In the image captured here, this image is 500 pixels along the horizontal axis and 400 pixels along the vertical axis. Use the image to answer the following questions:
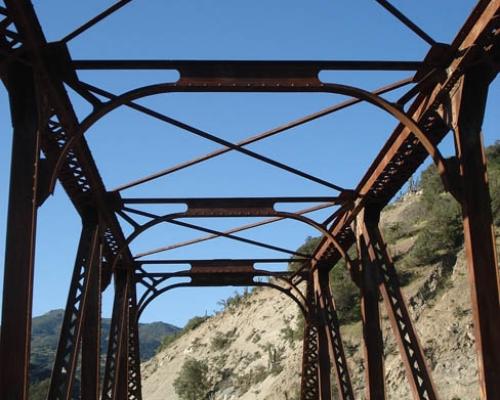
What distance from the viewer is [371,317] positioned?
1509 centimetres

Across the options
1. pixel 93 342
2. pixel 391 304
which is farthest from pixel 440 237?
pixel 93 342

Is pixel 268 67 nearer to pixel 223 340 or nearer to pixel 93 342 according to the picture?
pixel 93 342

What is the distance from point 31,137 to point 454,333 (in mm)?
27175

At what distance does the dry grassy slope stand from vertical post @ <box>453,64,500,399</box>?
67.9 ft

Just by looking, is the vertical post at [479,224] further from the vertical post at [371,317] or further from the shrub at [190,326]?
the shrub at [190,326]

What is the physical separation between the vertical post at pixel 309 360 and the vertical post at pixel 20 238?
12538 millimetres

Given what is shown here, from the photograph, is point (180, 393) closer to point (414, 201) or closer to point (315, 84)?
point (414, 201)

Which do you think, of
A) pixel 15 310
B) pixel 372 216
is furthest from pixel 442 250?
pixel 15 310

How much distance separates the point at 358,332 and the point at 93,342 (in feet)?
82.6

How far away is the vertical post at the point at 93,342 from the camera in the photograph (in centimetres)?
1554

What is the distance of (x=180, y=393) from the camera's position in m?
48.9

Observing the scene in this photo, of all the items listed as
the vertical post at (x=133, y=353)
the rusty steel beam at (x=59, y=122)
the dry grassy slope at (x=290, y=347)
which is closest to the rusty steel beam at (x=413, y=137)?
the rusty steel beam at (x=59, y=122)

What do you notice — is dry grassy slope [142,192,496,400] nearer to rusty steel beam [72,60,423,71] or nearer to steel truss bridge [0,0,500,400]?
steel truss bridge [0,0,500,400]

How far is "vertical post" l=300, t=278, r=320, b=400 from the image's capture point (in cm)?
2109
